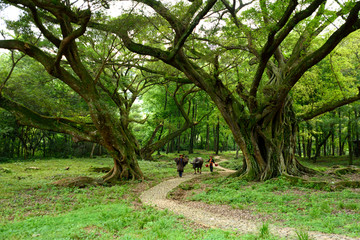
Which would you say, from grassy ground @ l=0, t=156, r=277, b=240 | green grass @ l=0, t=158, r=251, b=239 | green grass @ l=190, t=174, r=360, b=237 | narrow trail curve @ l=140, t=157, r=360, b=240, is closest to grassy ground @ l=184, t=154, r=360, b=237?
green grass @ l=190, t=174, r=360, b=237

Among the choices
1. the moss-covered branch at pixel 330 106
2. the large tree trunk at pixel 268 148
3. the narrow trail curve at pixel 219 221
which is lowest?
the narrow trail curve at pixel 219 221

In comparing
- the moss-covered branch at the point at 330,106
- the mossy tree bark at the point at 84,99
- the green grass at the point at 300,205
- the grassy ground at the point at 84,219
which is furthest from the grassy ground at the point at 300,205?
the mossy tree bark at the point at 84,99

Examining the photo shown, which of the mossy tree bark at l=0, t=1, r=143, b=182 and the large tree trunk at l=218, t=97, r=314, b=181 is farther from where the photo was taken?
the large tree trunk at l=218, t=97, r=314, b=181

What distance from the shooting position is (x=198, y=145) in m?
43.1

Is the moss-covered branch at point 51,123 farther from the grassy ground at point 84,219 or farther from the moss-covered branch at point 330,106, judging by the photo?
the moss-covered branch at point 330,106

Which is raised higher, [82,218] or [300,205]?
[300,205]

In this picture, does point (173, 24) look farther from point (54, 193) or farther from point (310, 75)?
point (310, 75)

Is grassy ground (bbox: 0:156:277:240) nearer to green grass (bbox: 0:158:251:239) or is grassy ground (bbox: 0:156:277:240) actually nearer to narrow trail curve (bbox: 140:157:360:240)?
green grass (bbox: 0:158:251:239)

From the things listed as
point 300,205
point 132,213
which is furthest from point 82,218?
point 300,205

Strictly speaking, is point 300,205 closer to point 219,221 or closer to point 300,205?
point 300,205

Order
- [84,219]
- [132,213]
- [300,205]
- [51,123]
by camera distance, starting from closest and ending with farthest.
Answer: [84,219] → [132,213] → [300,205] → [51,123]

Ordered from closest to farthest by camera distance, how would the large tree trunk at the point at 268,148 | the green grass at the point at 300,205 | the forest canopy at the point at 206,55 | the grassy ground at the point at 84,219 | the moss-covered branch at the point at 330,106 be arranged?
the grassy ground at the point at 84,219 → the green grass at the point at 300,205 → the forest canopy at the point at 206,55 → the moss-covered branch at the point at 330,106 → the large tree trunk at the point at 268,148

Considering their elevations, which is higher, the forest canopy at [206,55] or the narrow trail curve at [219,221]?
the forest canopy at [206,55]

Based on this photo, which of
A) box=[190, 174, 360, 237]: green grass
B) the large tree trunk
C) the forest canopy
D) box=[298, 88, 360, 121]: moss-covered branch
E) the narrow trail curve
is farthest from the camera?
the large tree trunk
